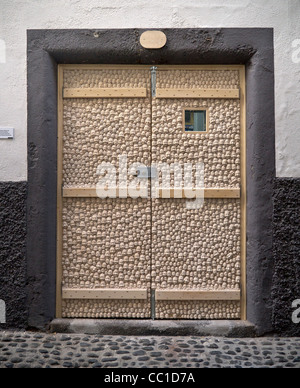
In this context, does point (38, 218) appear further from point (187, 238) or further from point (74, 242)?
point (187, 238)

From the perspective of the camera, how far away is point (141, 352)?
2369mm

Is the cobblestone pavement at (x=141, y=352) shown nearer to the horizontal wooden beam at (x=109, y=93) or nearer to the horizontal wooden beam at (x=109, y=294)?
the horizontal wooden beam at (x=109, y=294)

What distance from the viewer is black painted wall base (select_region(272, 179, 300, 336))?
103 inches

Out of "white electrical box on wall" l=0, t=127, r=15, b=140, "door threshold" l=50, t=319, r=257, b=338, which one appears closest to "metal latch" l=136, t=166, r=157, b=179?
"white electrical box on wall" l=0, t=127, r=15, b=140

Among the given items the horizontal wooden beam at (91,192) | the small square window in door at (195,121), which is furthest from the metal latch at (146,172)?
the small square window in door at (195,121)

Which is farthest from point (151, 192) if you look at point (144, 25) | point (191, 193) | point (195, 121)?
point (144, 25)

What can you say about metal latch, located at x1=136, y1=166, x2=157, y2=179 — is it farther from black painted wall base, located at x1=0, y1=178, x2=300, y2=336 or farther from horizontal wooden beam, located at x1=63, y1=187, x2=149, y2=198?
black painted wall base, located at x1=0, y1=178, x2=300, y2=336

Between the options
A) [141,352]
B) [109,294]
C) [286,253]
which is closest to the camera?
[141,352]

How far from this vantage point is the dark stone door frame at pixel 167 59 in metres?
2.65

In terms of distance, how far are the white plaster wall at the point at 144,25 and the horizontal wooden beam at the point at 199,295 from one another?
3.56 feet

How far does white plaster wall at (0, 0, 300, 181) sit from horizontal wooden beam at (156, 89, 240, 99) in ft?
1.20

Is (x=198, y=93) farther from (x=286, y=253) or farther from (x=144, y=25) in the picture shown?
(x=286, y=253)

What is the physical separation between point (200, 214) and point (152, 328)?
101cm
